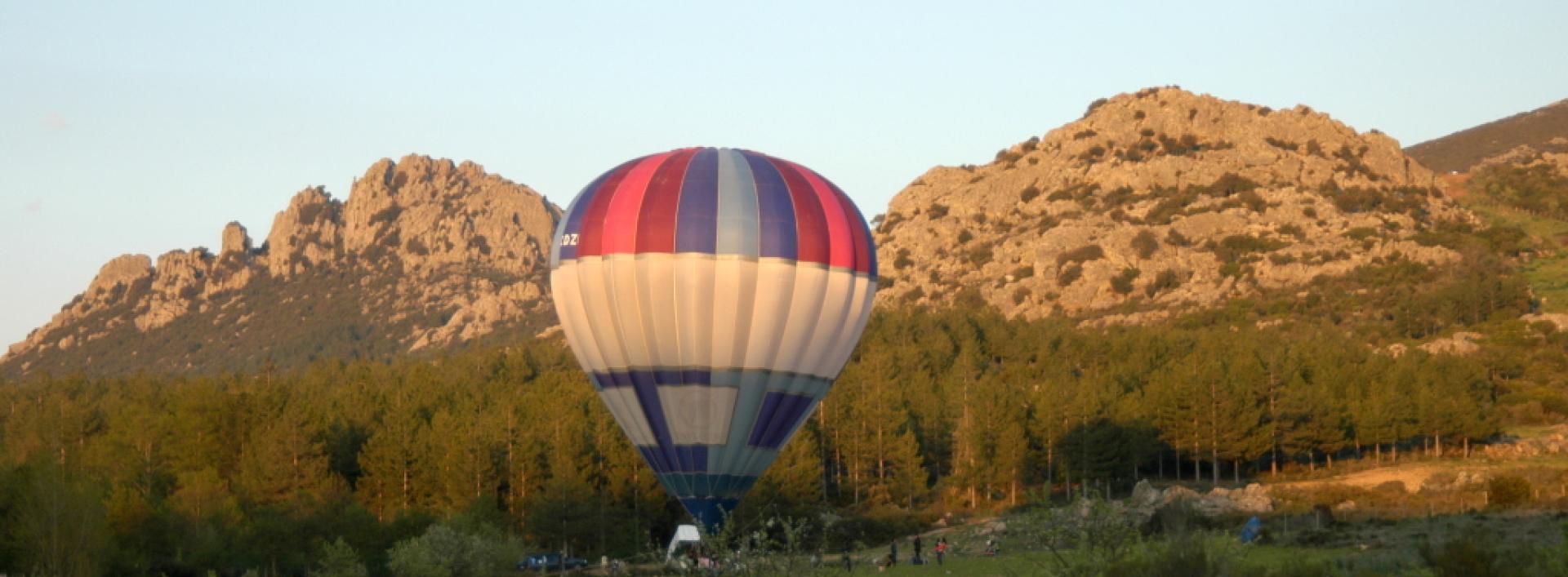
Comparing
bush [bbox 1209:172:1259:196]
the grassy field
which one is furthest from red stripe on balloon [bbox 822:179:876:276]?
bush [bbox 1209:172:1259:196]

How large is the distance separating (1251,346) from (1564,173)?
113m

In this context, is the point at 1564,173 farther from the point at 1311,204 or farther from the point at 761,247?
the point at 761,247

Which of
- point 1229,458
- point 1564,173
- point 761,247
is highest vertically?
point 1564,173

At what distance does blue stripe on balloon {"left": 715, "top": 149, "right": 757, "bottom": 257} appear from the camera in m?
44.3

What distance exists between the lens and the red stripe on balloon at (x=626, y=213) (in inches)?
1767

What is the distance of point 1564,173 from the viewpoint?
195 meters

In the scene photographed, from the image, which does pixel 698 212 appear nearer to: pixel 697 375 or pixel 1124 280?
pixel 697 375

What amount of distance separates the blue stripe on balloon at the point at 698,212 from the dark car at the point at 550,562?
21495 millimetres

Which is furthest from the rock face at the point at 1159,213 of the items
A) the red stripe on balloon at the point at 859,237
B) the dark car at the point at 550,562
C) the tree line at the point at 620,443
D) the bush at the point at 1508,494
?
the red stripe on balloon at the point at 859,237

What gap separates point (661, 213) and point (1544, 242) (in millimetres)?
129336

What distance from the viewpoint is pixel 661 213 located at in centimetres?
4478

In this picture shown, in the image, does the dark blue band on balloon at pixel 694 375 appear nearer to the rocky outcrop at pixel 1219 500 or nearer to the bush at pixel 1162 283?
the rocky outcrop at pixel 1219 500

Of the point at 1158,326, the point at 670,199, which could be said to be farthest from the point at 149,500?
the point at 1158,326

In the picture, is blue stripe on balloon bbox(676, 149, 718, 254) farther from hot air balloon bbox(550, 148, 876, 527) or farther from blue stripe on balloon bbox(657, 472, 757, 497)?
blue stripe on balloon bbox(657, 472, 757, 497)
